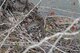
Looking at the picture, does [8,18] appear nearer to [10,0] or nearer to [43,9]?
[10,0]

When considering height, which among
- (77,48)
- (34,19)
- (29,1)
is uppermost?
(29,1)

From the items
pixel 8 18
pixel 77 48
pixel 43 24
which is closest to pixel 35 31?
A: pixel 43 24

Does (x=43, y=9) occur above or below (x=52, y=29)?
above

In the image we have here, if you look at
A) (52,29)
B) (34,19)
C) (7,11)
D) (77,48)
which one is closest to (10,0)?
(7,11)

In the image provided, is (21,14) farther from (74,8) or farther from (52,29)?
(74,8)

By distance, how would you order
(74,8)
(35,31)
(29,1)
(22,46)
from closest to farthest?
(22,46) < (74,8) < (35,31) < (29,1)

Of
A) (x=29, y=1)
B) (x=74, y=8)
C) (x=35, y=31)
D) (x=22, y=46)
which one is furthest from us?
(x=29, y=1)

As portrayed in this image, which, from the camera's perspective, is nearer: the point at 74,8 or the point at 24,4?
the point at 74,8

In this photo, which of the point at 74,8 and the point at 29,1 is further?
the point at 29,1

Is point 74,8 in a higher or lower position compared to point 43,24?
higher
